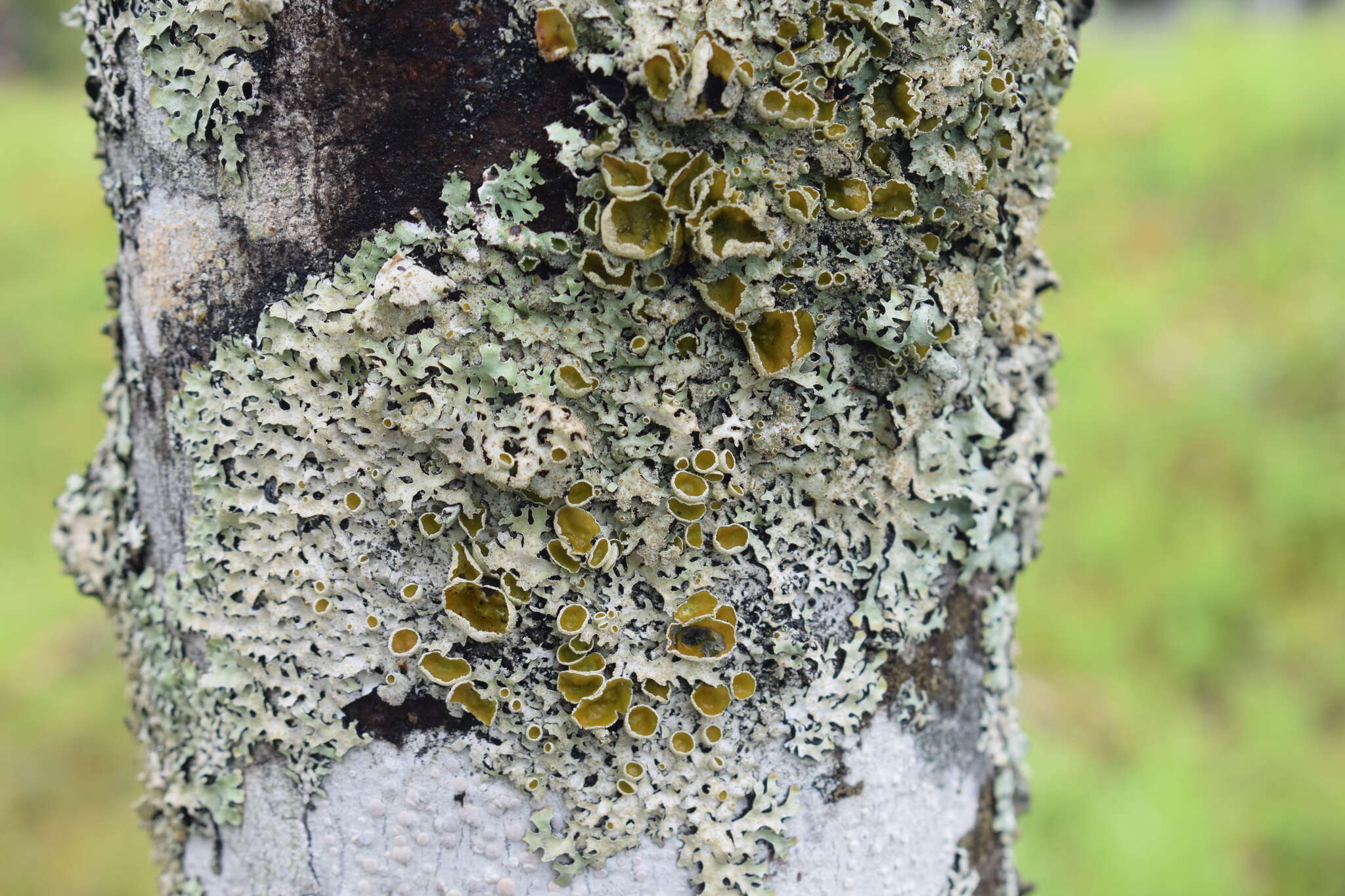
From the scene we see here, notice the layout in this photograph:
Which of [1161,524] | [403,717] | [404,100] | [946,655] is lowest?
[403,717]

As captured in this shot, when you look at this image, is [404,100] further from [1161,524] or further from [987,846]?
[1161,524]

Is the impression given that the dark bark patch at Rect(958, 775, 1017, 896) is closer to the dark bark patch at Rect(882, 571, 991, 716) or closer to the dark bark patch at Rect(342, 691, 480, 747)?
the dark bark patch at Rect(882, 571, 991, 716)

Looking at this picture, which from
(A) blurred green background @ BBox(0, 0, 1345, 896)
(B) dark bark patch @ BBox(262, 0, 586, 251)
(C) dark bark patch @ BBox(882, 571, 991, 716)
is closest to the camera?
(B) dark bark patch @ BBox(262, 0, 586, 251)

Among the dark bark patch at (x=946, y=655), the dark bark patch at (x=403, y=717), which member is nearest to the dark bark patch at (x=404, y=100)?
the dark bark patch at (x=403, y=717)

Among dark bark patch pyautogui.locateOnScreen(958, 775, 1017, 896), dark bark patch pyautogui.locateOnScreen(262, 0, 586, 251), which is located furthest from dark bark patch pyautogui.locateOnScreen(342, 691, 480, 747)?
dark bark patch pyautogui.locateOnScreen(958, 775, 1017, 896)

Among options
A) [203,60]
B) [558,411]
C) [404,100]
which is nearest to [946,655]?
[558,411]
